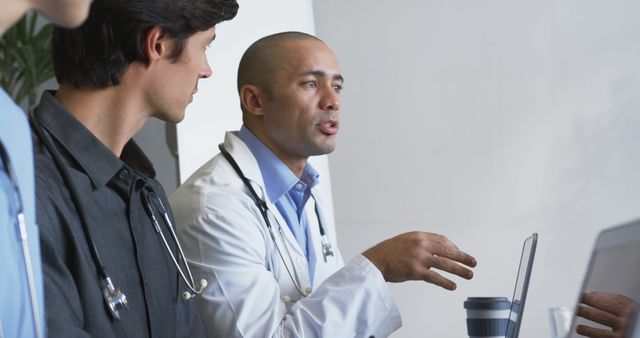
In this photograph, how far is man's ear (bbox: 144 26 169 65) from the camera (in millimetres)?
1544

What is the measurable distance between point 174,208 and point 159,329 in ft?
1.52

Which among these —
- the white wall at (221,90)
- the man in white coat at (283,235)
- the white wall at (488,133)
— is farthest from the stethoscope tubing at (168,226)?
the white wall at (488,133)

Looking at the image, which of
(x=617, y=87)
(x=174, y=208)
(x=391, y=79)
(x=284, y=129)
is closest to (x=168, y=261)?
(x=174, y=208)

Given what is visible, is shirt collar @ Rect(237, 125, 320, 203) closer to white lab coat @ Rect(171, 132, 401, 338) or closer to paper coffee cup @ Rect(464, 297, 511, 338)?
white lab coat @ Rect(171, 132, 401, 338)

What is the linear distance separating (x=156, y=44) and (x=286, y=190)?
0.62 meters

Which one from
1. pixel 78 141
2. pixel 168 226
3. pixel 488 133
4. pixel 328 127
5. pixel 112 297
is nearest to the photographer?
pixel 112 297

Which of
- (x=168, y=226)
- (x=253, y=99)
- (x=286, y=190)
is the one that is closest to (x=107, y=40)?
(x=168, y=226)

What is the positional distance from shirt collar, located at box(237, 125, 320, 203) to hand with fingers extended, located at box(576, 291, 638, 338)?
128 centimetres

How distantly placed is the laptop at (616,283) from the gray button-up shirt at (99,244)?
698 mm

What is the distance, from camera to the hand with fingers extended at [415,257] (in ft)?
5.57

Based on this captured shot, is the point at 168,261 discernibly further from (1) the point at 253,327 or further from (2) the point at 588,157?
(2) the point at 588,157

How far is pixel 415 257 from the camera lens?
5.64 ft

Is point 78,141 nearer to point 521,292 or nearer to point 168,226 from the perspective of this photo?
point 168,226

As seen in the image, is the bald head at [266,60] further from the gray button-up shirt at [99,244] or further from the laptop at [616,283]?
the laptop at [616,283]
